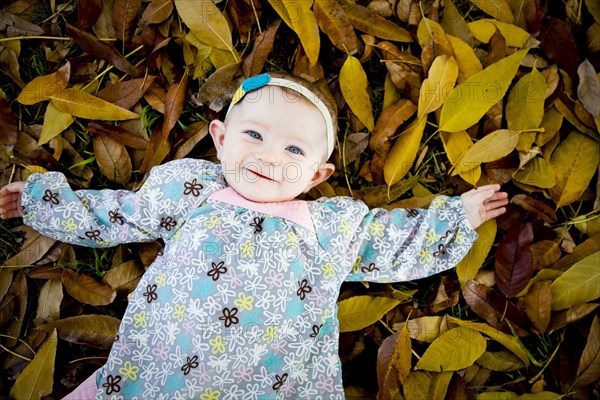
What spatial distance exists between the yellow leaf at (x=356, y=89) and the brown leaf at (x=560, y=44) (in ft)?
1.62

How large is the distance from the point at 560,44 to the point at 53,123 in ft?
4.43

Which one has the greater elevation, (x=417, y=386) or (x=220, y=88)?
(x=220, y=88)

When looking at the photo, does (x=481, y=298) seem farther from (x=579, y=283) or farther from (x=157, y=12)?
(x=157, y=12)

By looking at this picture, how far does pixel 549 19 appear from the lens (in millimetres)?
1438

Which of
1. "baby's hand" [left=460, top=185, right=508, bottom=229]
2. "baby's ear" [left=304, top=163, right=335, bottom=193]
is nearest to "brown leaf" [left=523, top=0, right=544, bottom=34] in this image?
"baby's hand" [left=460, top=185, right=508, bottom=229]

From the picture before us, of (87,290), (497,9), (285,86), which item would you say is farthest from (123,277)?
(497,9)

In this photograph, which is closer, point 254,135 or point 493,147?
point 254,135

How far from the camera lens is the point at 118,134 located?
141cm

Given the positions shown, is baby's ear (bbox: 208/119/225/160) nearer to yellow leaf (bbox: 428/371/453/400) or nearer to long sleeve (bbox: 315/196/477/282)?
long sleeve (bbox: 315/196/477/282)

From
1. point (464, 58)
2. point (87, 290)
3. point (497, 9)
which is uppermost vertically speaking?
point (497, 9)

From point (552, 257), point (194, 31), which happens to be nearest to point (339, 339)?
point (552, 257)

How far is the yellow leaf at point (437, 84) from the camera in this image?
1368mm

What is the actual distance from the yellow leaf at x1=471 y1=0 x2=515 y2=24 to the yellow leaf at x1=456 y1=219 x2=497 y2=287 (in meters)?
0.57

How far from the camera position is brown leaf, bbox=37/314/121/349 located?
1.34 meters
